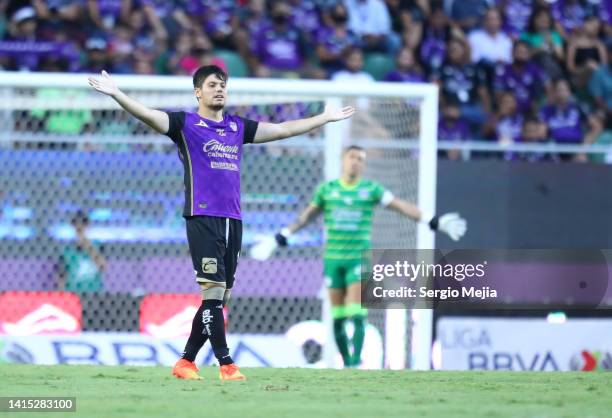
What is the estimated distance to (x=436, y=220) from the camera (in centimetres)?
1134

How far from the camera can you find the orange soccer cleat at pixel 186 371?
846 cm

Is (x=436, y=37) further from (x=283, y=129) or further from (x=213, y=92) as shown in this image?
(x=213, y=92)

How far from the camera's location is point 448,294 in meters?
11.1

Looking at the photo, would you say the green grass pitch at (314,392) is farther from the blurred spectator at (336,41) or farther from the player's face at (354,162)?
the blurred spectator at (336,41)

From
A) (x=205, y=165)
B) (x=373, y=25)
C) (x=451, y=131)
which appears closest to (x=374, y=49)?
(x=373, y=25)

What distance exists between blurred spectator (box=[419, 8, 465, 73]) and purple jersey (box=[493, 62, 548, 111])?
2.51 feet

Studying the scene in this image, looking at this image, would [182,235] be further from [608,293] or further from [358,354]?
[608,293]

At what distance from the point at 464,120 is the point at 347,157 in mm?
4213

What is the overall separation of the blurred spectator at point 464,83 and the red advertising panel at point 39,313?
6119 millimetres

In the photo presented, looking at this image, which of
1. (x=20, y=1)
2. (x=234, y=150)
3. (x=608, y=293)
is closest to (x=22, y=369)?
(x=234, y=150)

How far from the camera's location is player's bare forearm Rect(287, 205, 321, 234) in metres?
12.0

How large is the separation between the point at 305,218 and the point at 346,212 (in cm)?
39

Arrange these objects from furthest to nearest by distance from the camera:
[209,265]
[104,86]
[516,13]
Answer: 1. [516,13]
2. [209,265]
3. [104,86]

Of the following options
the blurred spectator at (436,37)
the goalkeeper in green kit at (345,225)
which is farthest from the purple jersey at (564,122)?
the goalkeeper in green kit at (345,225)
